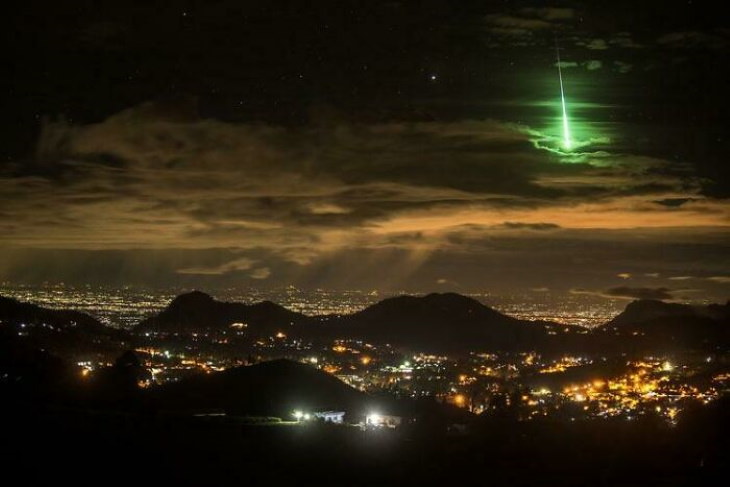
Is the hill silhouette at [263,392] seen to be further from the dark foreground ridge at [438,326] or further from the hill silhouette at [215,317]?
the hill silhouette at [215,317]

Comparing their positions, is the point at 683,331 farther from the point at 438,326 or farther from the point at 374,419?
the point at 374,419

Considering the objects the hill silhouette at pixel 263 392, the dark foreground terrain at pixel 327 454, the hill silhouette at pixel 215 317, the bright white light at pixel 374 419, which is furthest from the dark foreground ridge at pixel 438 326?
the dark foreground terrain at pixel 327 454

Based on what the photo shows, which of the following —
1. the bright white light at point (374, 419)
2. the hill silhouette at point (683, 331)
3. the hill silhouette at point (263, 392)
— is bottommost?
the hill silhouette at point (683, 331)

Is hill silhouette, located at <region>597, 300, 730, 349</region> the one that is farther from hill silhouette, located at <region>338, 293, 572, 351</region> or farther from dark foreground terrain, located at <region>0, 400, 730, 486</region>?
dark foreground terrain, located at <region>0, 400, 730, 486</region>

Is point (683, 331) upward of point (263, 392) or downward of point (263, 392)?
downward

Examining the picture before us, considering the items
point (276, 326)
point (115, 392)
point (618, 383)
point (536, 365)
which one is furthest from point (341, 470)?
point (276, 326)

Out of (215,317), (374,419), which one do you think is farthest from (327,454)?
(215,317)

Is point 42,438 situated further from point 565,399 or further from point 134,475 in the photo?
point 565,399
